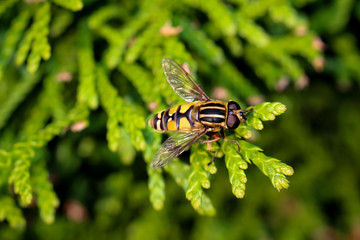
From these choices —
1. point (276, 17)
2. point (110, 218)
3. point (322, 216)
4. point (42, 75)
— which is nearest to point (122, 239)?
point (110, 218)

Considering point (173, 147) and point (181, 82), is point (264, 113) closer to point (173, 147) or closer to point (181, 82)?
point (173, 147)

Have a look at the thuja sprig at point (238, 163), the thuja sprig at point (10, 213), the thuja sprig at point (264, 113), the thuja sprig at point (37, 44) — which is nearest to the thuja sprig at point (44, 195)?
the thuja sprig at point (10, 213)

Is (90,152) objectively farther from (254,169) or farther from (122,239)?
(254,169)

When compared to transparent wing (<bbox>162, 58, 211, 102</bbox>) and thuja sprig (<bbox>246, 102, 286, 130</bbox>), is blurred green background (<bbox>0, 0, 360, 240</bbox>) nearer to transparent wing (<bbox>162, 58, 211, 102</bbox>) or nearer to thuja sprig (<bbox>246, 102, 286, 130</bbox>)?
transparent wing (<bbox>162, 58, 211, 102</bbox>)

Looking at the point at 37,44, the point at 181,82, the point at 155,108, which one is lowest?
the point at 155,108

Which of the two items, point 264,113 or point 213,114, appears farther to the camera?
point 213,114

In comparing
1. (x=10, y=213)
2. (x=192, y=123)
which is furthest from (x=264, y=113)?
(x=10, y=213)

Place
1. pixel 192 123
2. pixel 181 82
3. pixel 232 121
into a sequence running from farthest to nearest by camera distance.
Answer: pixel 181 82
pixel 192 123
pixel 232 121
